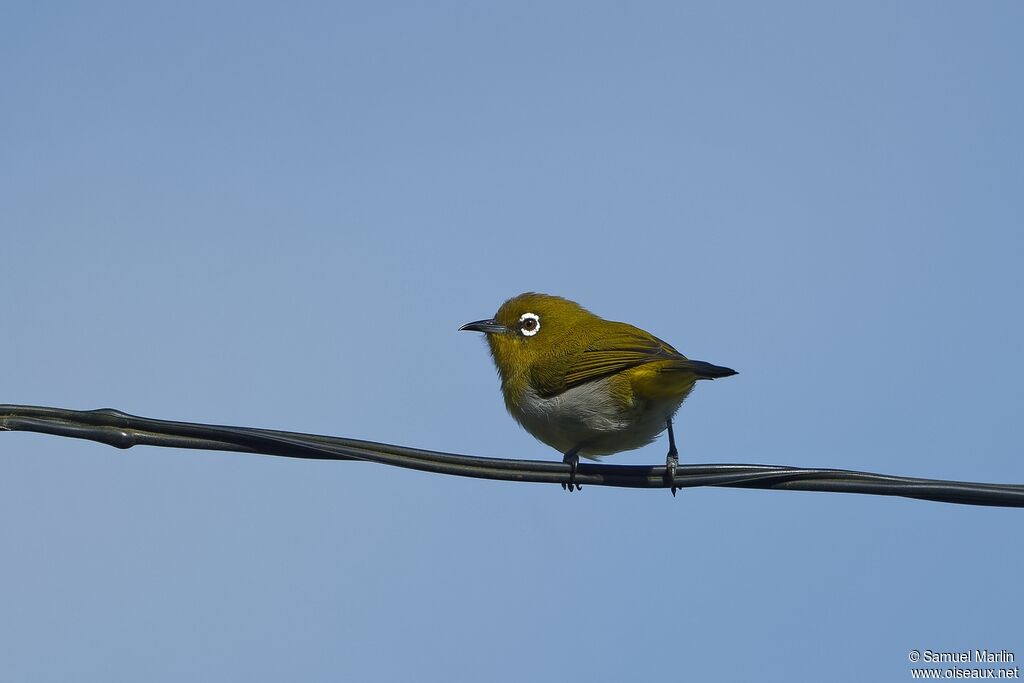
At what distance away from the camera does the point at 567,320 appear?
9445 mm

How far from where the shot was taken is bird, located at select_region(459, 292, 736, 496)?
7594mm

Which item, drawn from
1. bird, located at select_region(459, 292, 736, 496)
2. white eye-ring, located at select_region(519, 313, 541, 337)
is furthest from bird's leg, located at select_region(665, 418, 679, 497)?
white eye-ring, located at select_region(519, 313, 541, 337)

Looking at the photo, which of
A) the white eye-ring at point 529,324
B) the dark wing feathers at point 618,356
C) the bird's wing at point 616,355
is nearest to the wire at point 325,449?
the dark wing feathers at point 618,356

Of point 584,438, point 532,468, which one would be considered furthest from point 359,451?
point 584,438

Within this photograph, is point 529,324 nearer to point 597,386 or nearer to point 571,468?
point 597,386

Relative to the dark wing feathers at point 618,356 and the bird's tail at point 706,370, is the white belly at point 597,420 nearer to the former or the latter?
the dark wing feathers at point 618,356

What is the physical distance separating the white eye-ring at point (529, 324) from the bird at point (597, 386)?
0.39ft

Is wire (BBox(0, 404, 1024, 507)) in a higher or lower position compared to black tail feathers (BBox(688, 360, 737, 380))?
lower

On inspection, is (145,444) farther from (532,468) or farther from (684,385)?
(684,385)

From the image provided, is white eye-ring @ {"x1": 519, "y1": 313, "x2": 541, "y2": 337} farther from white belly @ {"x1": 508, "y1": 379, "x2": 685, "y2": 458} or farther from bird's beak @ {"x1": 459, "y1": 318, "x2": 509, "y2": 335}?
white belly @ {"x1": 508, "y1": 379, "x2": 685, "y2": 458}

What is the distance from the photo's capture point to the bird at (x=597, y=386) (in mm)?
7594

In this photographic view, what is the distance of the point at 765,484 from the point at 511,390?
12.1 ft

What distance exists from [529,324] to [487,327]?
0.42 m

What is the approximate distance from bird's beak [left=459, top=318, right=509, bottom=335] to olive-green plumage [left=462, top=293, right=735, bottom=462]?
0.37 m
